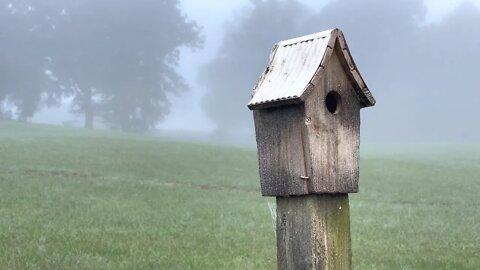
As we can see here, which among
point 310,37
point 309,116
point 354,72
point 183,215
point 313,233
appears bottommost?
point 183,215

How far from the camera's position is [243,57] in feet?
355

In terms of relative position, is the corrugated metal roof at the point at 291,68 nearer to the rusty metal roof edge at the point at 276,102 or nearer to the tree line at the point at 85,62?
the rusty metal roof edge at the point at 276,102

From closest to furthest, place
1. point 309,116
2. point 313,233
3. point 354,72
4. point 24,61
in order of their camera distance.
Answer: point 313,233, point 309,116, point 354,72, point 24,61

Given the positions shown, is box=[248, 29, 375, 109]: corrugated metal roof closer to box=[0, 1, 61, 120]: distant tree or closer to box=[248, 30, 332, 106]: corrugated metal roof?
box=[248, 30, 332, 106]: corrugated metal roof

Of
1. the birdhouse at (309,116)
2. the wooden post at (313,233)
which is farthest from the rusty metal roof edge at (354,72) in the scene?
the wooden post at (313,233)

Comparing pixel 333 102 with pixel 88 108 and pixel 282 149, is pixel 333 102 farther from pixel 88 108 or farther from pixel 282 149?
pixel 88 108

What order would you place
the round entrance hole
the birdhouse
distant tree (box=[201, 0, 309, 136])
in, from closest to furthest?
the birdhouse → the round entrance hole → distant tree (box=[201, 0, 309, 136])

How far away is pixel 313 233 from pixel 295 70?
43.2 inches

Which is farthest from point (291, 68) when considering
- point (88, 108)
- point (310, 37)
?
point (88, 108)

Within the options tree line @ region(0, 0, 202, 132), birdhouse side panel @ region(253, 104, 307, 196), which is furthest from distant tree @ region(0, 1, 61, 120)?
birdhouse side panel @ region(253, 104, 307, 196)

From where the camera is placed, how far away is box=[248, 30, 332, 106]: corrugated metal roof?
409 cm

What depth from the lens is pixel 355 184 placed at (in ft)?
14.4

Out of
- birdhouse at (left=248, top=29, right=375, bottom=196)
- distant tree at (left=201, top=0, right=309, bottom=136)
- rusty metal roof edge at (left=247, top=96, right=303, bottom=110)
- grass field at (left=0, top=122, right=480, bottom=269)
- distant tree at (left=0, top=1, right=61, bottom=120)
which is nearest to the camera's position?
rusty metal roof edge at (left=247, top=96, right=303, bottom=110)

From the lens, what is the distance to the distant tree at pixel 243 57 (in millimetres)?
101475
